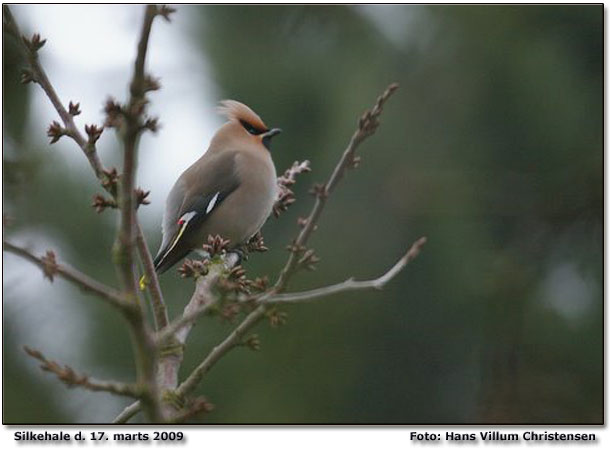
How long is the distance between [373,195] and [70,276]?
1051cm

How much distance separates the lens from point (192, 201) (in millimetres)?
4512

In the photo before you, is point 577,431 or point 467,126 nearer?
point 577,431

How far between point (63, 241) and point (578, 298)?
478 centimetres

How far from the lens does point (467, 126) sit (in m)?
13.2

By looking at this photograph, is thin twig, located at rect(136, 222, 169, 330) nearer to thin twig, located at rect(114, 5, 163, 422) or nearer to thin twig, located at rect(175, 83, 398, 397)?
thin twig, located at rect(175, 83, 398, 397)

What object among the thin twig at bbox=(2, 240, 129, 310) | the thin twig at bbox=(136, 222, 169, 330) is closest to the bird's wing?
the thin twig at bbox=(136, 222, 169, 330)

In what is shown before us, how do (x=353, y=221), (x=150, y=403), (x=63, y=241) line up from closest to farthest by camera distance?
(x=150, y=403) → (x=63, y=241) → (x=353, y=221)

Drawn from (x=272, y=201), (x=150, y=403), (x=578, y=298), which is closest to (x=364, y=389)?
(x=578, y=298)

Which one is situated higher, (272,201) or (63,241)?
(63,241)

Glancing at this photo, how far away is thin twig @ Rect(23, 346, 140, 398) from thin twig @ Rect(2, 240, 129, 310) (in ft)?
0.49

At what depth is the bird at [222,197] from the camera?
4344 millimetres

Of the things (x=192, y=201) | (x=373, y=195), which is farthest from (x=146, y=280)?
(x=373, y=195)

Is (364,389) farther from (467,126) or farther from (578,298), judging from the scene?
(578,298)

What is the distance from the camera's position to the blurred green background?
32.2ft
